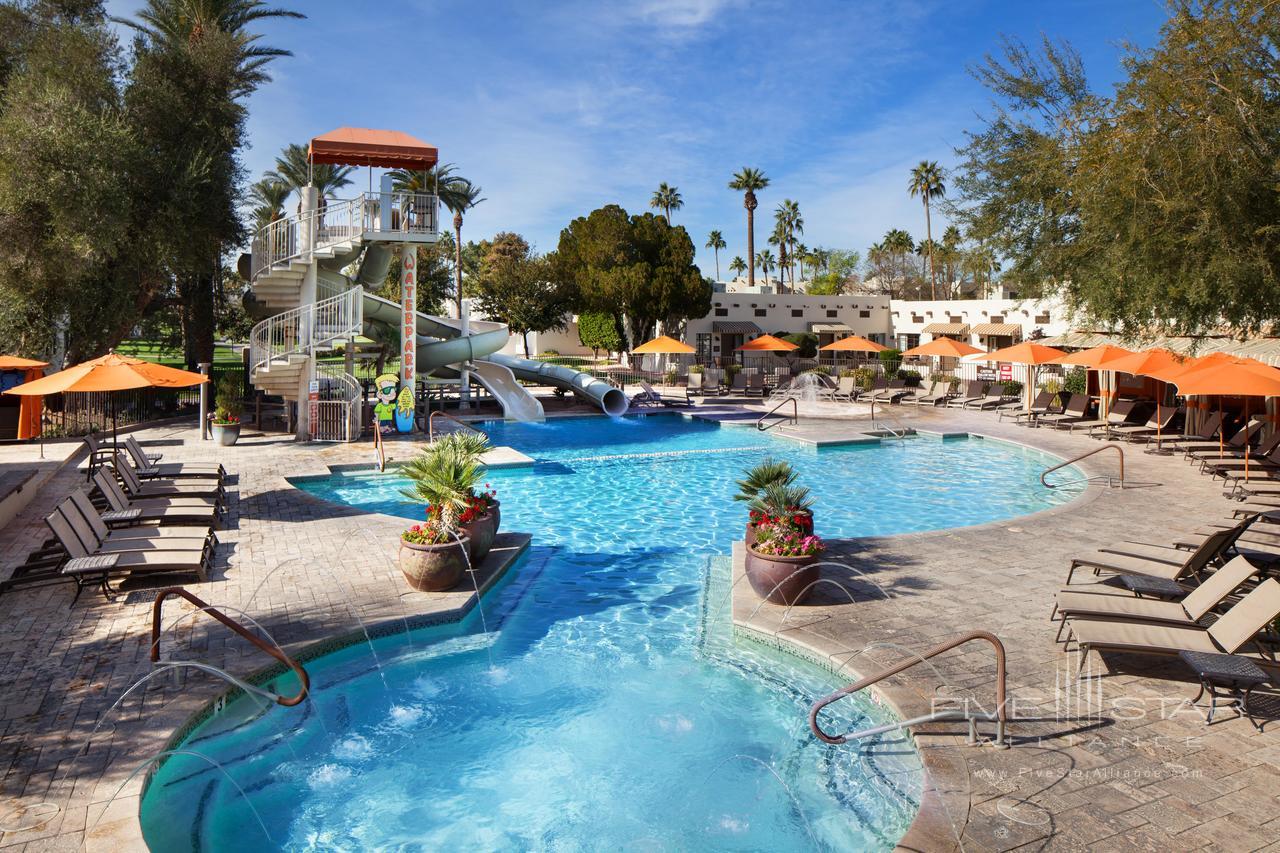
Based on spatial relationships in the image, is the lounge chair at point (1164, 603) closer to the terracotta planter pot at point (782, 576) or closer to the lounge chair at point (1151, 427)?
the terracotta planter pot at point (782, 576)

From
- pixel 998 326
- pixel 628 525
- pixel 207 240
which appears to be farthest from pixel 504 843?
pixel 998 326

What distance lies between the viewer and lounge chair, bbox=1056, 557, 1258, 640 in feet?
22.5

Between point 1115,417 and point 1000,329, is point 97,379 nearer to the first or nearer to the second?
point 1115,417

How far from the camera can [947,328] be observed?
46.4 metres

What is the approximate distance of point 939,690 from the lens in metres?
6.27

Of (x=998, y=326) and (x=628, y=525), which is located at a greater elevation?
(x=998, y=326)

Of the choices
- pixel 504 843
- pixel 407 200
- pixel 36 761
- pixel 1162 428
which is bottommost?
pixel 504 843

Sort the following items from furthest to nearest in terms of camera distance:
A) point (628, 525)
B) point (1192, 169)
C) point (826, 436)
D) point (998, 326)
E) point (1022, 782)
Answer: point (998, 326)
point (826, 436)
point (628, 525)
point (1192, 169)
point (1022, 782)

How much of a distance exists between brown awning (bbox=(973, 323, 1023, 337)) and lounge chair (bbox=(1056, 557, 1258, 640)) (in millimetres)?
39707

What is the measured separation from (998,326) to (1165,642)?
4116 cm

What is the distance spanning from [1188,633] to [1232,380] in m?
8.46

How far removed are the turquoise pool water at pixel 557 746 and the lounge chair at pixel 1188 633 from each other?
192 centimetres

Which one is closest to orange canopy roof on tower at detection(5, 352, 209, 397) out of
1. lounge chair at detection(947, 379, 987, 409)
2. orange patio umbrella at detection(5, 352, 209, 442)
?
orange patio umbrella at detection(5, 352, 209, 442)

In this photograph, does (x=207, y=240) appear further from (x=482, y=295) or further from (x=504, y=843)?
(x=482, y=295)
